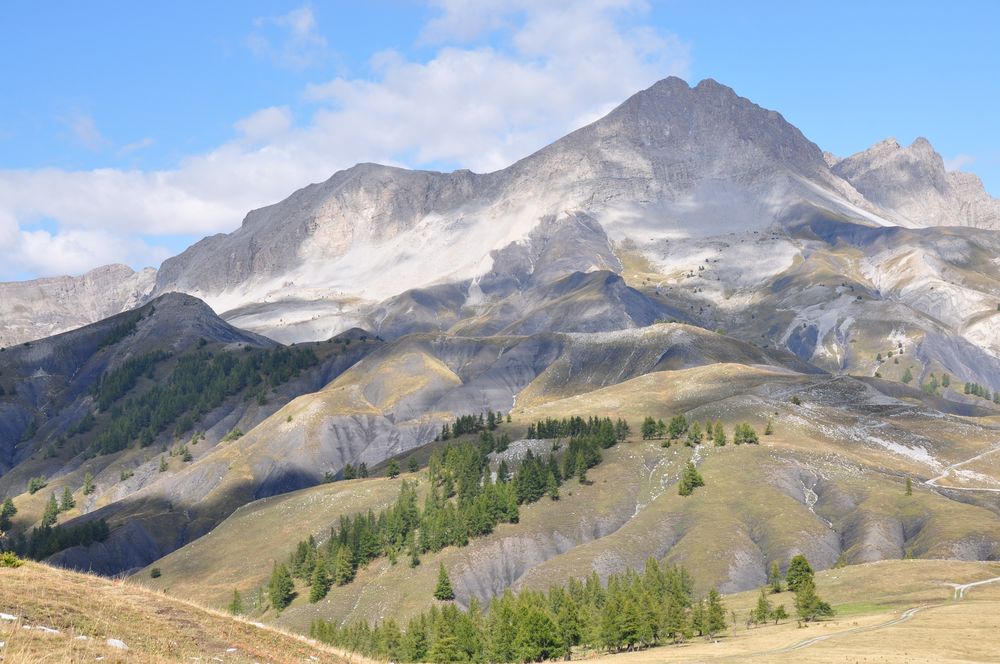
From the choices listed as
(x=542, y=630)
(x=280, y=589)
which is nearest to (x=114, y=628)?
(x=542, y=630)

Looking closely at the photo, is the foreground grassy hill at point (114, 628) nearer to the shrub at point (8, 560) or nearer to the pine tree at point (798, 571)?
the shrub at point (8, 560)

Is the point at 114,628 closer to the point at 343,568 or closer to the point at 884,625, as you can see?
the point at 884,625

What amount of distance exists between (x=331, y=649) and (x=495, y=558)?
484 ft

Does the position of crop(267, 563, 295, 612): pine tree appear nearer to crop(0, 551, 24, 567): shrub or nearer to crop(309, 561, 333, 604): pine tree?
crop(309, 561, 333, 604): pine tree

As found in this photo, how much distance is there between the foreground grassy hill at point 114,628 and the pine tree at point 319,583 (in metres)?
143

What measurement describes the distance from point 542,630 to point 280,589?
3630 inches

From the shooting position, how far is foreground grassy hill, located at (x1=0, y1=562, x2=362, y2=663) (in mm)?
29812

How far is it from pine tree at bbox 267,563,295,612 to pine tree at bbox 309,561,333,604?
4.13 meters

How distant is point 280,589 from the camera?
182125 millimetres

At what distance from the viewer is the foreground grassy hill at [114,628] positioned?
29.8 m

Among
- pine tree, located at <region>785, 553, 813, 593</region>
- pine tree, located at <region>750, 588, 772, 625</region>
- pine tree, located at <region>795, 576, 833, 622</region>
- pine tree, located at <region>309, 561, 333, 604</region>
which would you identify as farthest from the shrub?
pine tree, located at <region>309, 561, 333, 604</region>

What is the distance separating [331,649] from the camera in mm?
43312

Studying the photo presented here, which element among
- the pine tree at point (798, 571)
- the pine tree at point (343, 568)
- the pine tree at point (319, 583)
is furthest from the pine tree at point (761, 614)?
the pine tree at point (343, 568)

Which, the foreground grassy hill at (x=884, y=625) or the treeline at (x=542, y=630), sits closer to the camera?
Answer: the foreground grassy hill at (x=884, y=625)
